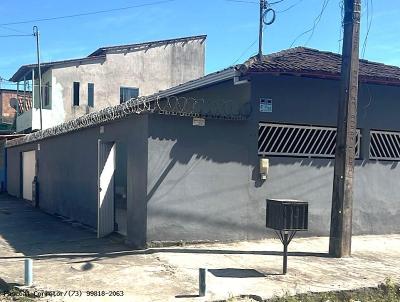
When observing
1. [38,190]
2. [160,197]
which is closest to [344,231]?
[160,197]

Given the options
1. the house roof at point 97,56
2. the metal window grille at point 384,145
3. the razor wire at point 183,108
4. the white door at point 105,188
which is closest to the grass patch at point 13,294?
the razor wire at point 183,108

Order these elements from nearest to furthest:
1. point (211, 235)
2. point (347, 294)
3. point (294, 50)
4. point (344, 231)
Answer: point (347, 294)
point (344, 231)
point (211, 235)
point (294, 50)

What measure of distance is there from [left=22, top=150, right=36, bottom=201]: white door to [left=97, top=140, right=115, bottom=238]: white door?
9581mm

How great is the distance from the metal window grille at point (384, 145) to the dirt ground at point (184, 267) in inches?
75.2

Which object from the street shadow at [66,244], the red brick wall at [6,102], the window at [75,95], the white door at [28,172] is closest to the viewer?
the street shadow at [66,244]

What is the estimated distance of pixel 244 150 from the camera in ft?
33.3

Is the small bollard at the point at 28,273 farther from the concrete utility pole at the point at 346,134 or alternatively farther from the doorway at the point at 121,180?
the doorway at the point at 121,180

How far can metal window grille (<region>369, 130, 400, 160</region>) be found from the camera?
11540mm

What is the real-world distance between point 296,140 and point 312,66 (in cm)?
164

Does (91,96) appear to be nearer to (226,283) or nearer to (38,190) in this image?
(38,190)

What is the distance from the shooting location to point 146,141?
9250mm

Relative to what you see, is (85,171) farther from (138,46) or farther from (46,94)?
(138,46)

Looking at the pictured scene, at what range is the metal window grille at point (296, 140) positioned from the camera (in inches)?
413

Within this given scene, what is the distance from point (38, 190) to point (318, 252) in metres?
12.3
